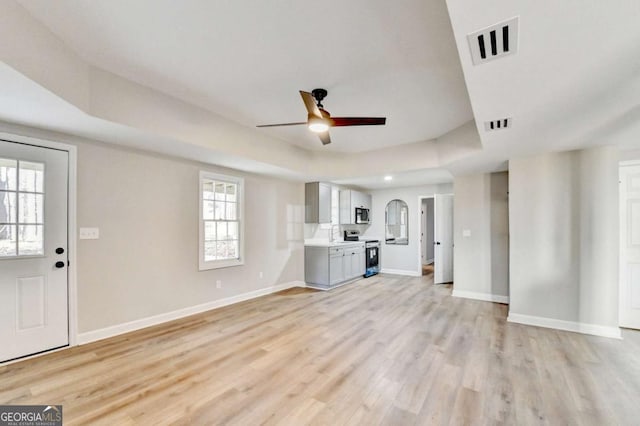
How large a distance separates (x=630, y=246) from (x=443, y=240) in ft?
9.91

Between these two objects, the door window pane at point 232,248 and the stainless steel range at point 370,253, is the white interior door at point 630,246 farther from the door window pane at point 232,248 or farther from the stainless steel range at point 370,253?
the door window pane at point 232,248

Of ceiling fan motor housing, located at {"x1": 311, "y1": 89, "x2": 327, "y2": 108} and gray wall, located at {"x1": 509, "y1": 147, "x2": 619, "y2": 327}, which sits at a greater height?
ceiling fan motor housing, located at {"x1": 311, "y1": 89, "x2": 327, "y2": 108}

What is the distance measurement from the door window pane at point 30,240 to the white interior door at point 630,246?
722 centimetres

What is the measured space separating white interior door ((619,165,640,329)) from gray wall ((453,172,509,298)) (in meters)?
1.42

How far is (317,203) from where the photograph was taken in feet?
20.9

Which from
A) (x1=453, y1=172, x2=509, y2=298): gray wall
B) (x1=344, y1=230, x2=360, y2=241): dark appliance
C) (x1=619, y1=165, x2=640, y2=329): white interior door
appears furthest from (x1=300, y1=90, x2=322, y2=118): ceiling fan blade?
(x1=344, y1=230, x2=360, y2=241): dark appliance

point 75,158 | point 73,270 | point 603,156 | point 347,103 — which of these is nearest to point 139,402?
point 73,270

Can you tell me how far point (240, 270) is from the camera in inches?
204

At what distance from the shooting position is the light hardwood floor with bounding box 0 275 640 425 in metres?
2.11

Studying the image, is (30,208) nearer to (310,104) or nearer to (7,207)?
(7,207)

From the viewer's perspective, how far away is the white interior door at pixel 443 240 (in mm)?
6539

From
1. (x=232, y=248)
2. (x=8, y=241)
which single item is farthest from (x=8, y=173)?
(x=232, y=248)

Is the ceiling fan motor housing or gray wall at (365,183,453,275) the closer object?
the ceiling fan motor housing

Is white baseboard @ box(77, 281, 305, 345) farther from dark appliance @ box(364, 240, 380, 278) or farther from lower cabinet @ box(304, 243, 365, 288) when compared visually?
dark appliance @ box(364, 240, 380, 278)
